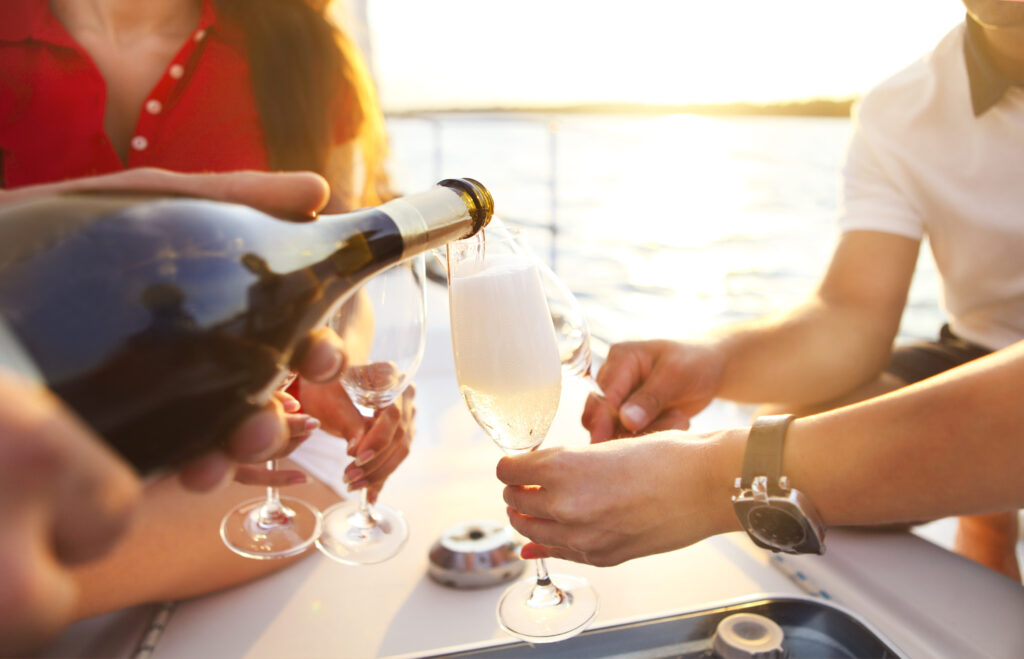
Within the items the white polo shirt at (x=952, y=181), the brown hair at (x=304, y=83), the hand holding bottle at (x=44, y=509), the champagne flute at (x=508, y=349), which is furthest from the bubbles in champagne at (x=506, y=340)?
the white polo shirt at (x=952, y=181)

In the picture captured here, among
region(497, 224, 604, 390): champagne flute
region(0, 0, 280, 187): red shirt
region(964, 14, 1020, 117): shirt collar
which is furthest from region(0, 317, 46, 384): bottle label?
region(964, 14, 1020, 117): shirt collar

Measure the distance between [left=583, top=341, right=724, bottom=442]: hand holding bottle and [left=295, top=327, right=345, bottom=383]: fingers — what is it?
0.44m

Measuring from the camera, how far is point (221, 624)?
92cm

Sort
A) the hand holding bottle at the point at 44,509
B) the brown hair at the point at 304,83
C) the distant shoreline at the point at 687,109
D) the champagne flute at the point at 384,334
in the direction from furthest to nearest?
the distant shoreline at the point at 687,109, the brown hair at the point at 304,83, the champagne flute at the point at 384,334, the hand holding bottle at the point at 44,509

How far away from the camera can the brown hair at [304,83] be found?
1277mm

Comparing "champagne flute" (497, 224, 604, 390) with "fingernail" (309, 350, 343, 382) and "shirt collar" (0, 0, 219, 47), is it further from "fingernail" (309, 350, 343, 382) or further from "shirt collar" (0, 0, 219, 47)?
"shirt collar" (0, 0, 219, 47)

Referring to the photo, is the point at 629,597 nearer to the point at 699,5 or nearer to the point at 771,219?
the point at 699,5

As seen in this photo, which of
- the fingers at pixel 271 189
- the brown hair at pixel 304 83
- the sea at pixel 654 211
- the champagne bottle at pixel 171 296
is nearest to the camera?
the champagne bottle at pixel 171 296

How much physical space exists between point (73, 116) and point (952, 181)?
1.35m

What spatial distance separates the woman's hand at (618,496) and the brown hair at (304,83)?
30.3 inches

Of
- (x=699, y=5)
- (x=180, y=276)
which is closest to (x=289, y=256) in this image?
(x=180, y=276)

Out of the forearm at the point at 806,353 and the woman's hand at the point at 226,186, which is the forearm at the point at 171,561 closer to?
the woman's hand at the point at 226,186

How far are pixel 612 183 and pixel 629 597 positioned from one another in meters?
6.46

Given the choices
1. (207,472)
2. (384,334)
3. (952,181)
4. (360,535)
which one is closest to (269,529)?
(360,535)
